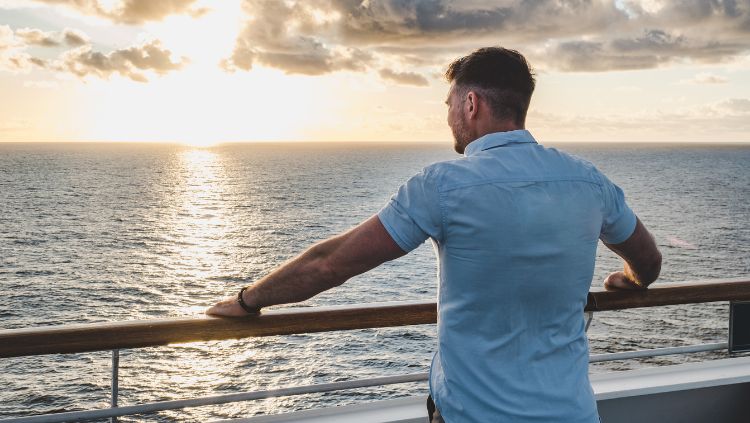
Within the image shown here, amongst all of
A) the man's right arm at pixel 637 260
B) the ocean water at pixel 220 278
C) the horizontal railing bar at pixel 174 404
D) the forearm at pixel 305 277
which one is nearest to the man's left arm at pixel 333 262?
the forearm at pixel 305 277

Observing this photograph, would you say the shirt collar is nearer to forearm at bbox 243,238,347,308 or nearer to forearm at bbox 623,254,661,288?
forearm at bbox 243,238,347,308

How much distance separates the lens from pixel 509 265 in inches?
47.3

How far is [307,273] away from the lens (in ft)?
4.34

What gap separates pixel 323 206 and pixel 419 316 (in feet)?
235

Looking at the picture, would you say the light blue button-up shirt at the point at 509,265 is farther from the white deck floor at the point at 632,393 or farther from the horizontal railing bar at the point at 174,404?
the white deck floor at the point at 632,393

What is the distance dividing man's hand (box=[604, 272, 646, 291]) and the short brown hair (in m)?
0.85

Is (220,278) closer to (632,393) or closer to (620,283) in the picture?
(632,393)

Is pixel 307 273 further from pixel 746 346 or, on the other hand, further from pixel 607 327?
pixel 607 327

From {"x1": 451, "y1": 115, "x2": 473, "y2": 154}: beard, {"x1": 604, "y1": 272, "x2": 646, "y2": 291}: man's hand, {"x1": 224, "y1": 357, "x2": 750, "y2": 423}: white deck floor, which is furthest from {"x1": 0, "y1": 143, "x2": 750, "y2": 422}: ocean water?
{"x1": 451, "y1": 115, "x2": 473, "y2": 154}: beard

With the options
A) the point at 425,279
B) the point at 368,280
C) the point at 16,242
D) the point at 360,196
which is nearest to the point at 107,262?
the point at 16,242

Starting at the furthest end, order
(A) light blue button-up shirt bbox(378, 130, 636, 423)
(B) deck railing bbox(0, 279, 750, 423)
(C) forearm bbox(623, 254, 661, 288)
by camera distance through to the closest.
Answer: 1. (C) forearm bbox(623, 254, 661, 288)
2. (B) deck railing bbox(0, 279, 750, 423)
3. (A) light blue button-up shirt bbox(378, 130, 636, 423)

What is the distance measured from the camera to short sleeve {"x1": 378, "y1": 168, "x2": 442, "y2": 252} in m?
1.21

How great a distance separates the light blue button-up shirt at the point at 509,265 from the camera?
1198mm

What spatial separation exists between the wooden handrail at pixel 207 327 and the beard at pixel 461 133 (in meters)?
0.56
